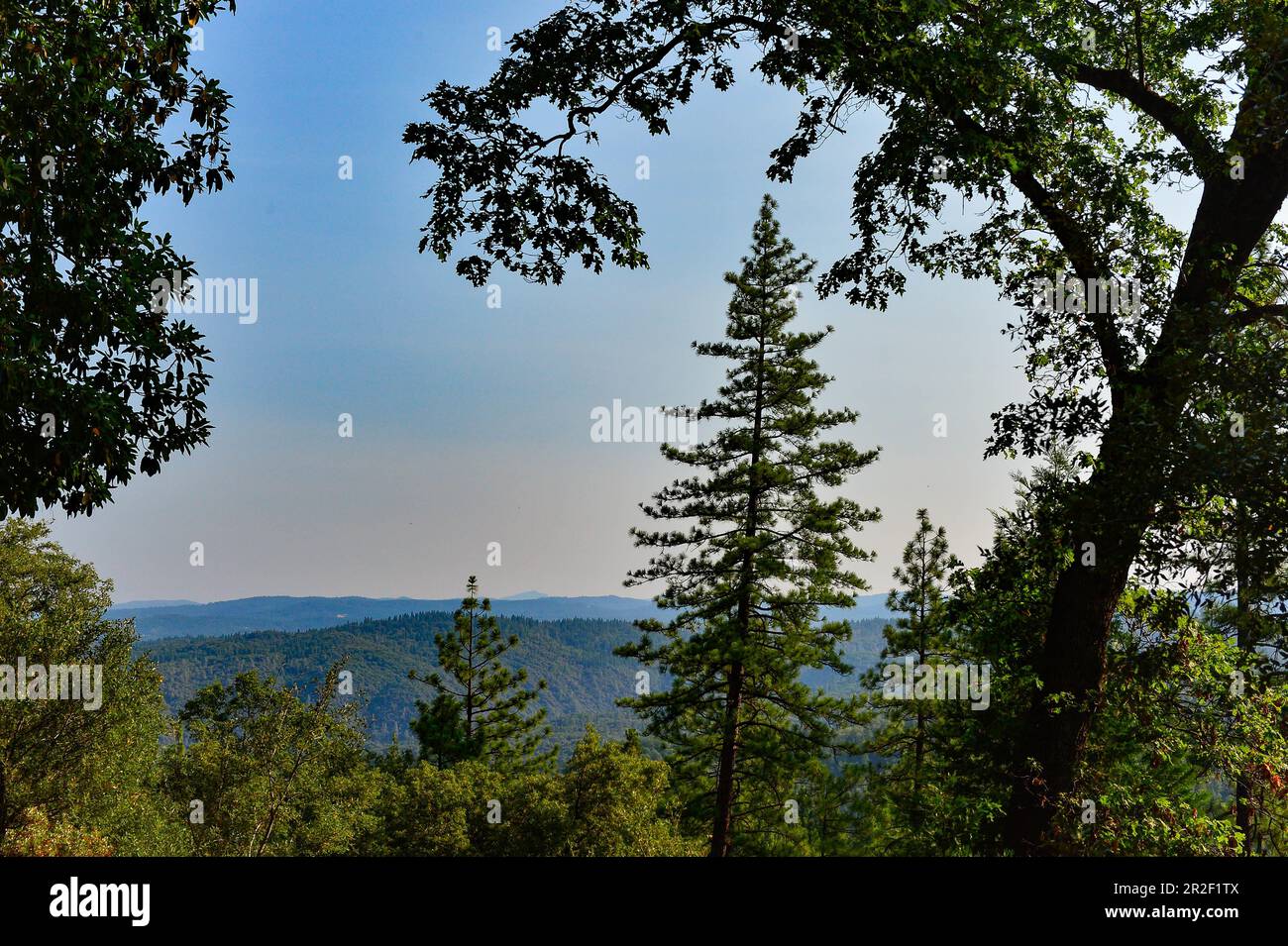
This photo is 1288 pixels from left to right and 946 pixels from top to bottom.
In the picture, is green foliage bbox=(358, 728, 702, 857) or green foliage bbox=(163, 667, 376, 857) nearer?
green foliage bbox=(163, 667, 376, 857)

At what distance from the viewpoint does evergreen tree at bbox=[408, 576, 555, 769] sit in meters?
35.0

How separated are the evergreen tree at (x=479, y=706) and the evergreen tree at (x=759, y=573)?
1172 centimetres

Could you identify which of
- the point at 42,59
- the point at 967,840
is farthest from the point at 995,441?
the point at 42,59

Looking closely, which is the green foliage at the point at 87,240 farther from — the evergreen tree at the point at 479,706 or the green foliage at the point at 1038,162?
the evergreen tree at the point at 479,706

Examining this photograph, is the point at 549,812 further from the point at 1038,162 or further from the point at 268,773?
the point at 1038,162

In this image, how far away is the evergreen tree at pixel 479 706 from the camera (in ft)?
115

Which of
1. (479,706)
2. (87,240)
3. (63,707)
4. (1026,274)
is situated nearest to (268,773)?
(63,707)

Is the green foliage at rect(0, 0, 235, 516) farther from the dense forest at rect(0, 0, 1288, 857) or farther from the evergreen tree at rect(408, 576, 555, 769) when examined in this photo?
the evergreen tree at rect(408, 576, 555, 769)

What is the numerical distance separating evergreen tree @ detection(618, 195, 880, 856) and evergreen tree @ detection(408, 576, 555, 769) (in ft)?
38.4

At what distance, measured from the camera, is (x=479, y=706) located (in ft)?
118

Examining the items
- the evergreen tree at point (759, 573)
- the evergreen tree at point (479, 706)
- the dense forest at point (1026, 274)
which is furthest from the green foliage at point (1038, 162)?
the evergreen tree at point (479, 706)

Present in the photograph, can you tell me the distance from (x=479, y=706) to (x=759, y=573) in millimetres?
18173

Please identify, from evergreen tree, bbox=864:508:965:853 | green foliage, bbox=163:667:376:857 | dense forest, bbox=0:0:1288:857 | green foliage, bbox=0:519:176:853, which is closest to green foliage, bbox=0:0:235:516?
dense forest, bbox=0:0:1288:857
